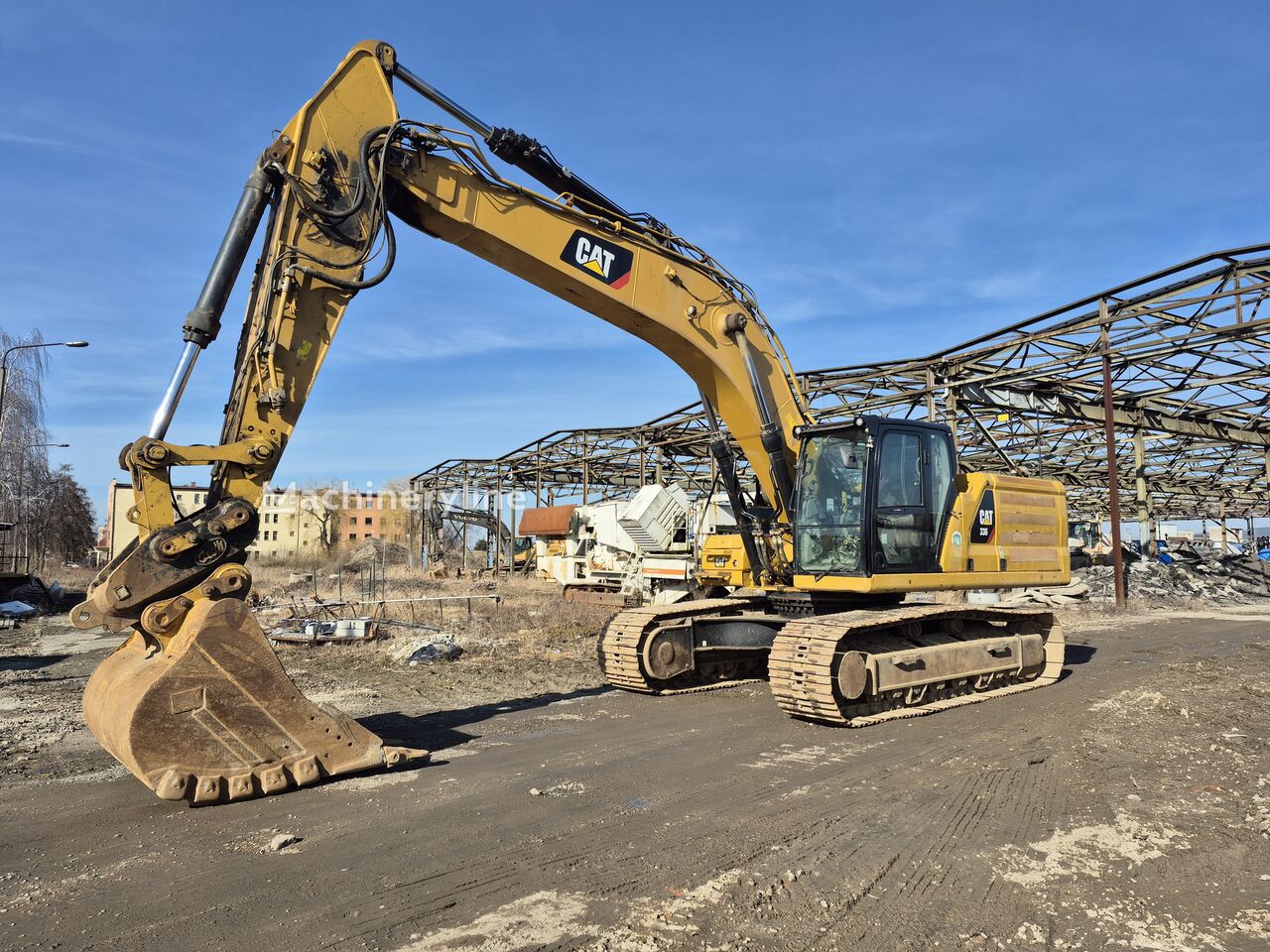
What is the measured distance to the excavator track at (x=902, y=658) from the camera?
24.6 feet

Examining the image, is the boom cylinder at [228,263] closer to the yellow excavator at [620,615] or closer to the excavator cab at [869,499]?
the yellow excavator at [620,615]

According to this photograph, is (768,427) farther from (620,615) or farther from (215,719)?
(215,719)

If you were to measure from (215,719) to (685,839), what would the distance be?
2878 mm

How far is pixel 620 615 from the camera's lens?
9492mm

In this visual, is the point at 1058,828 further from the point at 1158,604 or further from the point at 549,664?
the point at 1158,604

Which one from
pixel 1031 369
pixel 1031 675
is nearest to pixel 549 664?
pixel 1031 675

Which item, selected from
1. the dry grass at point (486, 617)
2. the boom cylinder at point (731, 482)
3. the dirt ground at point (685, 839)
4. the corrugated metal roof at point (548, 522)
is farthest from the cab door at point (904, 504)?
the corrugated metal roof at point (548, 522)

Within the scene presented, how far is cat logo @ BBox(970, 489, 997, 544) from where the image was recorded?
30.0 ft

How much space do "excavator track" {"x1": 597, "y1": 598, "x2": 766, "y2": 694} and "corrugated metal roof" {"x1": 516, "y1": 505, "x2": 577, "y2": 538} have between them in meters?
20.7

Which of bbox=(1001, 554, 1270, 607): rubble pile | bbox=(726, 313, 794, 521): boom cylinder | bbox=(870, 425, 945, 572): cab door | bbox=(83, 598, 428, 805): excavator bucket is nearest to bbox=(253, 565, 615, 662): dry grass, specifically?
bbox=(726, 313, 794, 521): boom cylinder

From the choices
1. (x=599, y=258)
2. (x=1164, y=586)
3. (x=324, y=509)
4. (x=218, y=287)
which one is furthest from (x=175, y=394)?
(x=324, y=509)

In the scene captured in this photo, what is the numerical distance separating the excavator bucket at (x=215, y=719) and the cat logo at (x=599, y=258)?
406 cm

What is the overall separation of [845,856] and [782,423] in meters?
5.19

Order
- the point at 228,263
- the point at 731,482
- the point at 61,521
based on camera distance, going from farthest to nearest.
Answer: the point at 61,521 → the point at 731,482 → the point at 228,263
